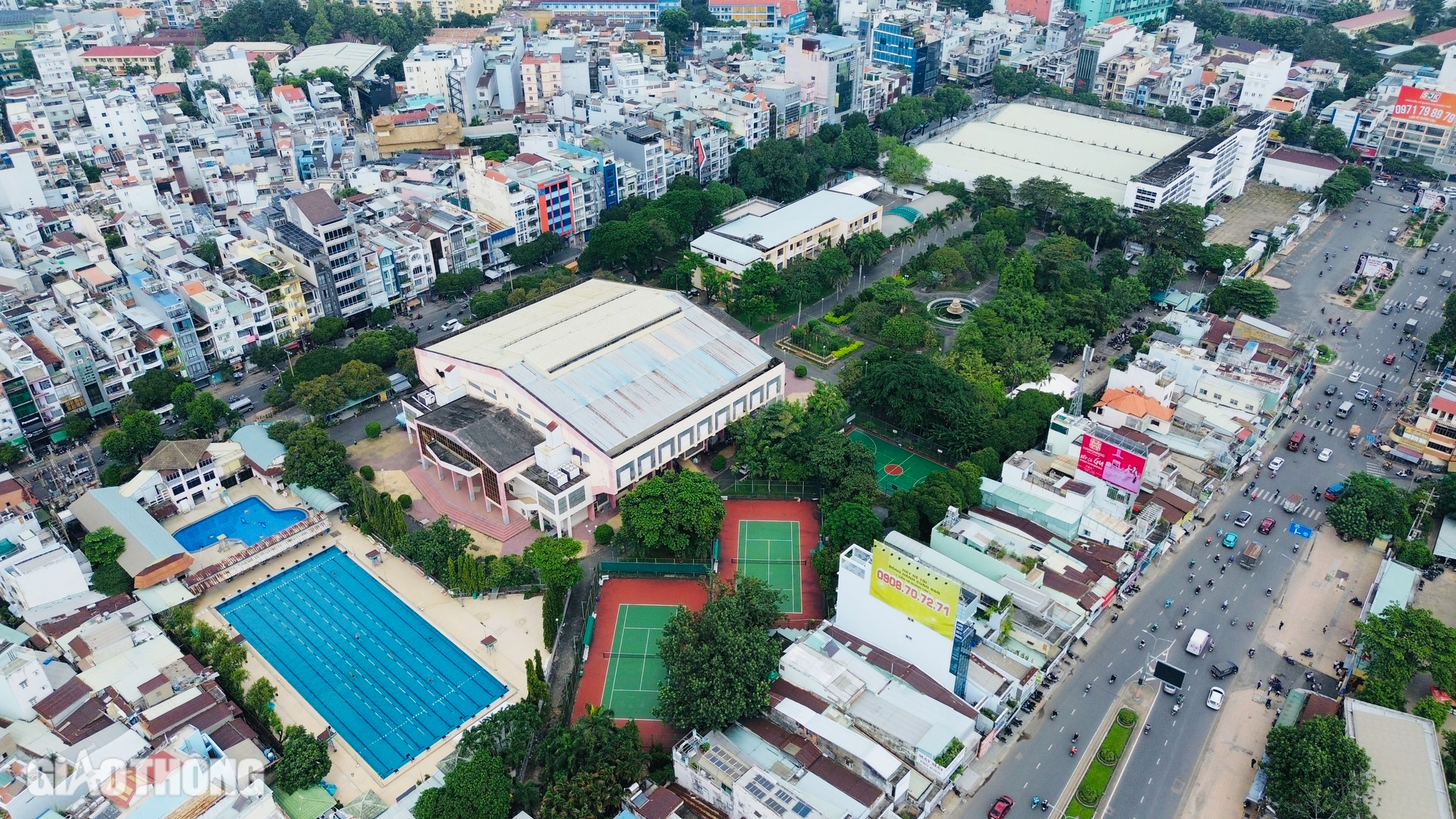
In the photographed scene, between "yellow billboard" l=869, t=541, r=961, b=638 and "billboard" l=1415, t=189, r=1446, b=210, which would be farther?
"billboard" l=1415, t=189, r=1446, b=210

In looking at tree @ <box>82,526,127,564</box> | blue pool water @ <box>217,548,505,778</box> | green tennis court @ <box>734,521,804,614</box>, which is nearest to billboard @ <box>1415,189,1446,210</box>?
green tennis court @ <box>734,521,804,614</box>

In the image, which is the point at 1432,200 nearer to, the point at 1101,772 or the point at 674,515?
the point at 1101,772

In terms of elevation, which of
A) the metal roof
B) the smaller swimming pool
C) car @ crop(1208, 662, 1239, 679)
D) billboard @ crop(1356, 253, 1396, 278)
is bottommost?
car @ crop(1208, 662, 1239, 679)

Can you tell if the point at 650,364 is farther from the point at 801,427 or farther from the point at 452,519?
the point at 452,519

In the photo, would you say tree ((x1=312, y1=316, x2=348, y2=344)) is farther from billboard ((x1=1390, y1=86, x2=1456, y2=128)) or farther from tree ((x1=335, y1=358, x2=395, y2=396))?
billboard ((x1=1390, y1=86, x2=1456, y2=128))

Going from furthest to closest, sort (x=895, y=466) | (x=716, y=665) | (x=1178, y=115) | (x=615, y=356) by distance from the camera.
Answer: (x=1178, y=115)
(x=615, y=356)
(x=895, y=466)
(x=716, y=665)

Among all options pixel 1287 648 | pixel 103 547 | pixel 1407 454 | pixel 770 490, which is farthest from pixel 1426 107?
pixel 103 547
